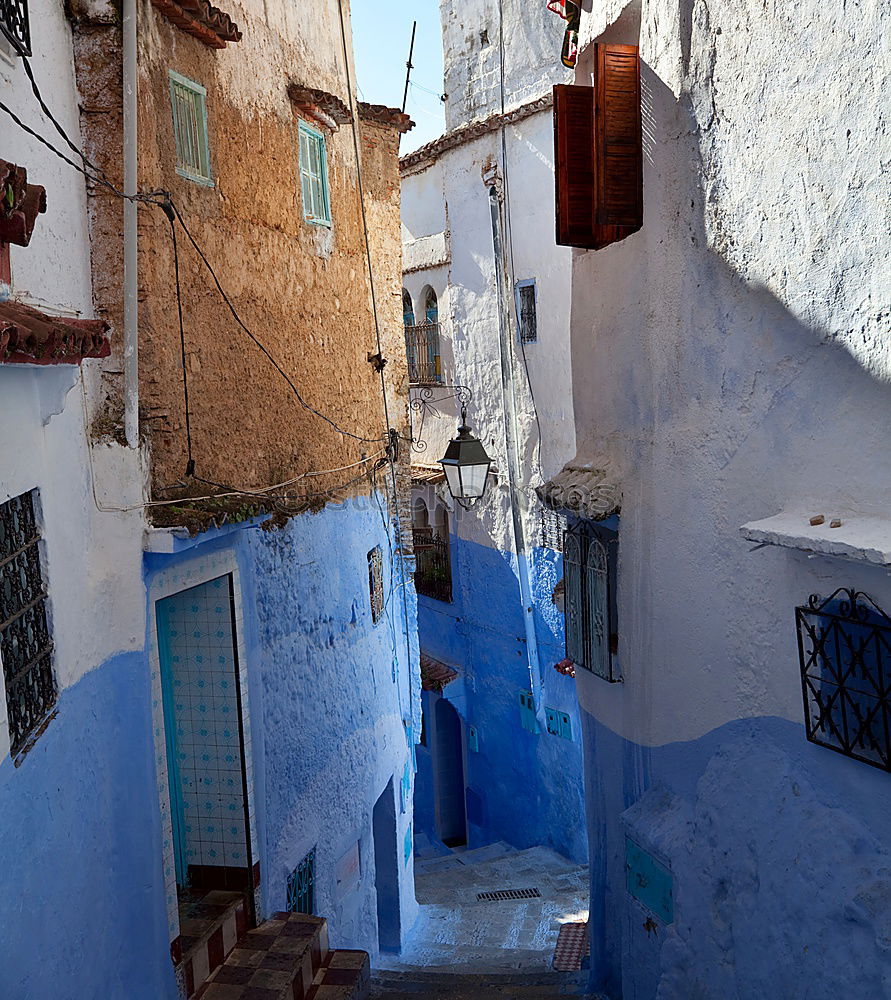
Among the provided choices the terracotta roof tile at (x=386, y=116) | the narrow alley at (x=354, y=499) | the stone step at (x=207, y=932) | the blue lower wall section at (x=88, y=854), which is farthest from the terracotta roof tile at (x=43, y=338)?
the terracotta roof tile at (x=386, y=116)

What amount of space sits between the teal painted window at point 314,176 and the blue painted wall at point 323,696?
2624mm

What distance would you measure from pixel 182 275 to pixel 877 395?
408 centimetres

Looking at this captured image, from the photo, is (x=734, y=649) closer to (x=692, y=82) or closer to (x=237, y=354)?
(x=692, y=82)

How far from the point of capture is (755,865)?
512 cm

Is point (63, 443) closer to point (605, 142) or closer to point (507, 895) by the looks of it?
point (605, 142)

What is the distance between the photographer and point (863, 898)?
4.34 metres

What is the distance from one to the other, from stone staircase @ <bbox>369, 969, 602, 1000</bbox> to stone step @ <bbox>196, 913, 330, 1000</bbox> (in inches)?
33.8

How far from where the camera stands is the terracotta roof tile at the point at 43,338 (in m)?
3.43

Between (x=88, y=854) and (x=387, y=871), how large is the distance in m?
6.83

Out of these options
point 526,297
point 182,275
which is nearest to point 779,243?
point 182,275

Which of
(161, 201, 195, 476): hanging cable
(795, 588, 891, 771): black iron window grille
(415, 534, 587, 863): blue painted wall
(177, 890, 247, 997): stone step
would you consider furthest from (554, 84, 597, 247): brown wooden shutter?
(415, 534, 587, 863): blue painted wall

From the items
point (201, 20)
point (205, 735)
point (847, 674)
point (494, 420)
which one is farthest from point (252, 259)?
point (494, 420)

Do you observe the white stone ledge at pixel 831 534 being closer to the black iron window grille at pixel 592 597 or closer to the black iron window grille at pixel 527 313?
the black iron window grille at pixel 592 597

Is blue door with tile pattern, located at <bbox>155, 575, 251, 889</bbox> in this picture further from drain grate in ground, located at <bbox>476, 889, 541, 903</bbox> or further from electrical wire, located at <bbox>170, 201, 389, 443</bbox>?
drain grate in ground, located at <bbox>476, 889, 541, 903</bbox>
